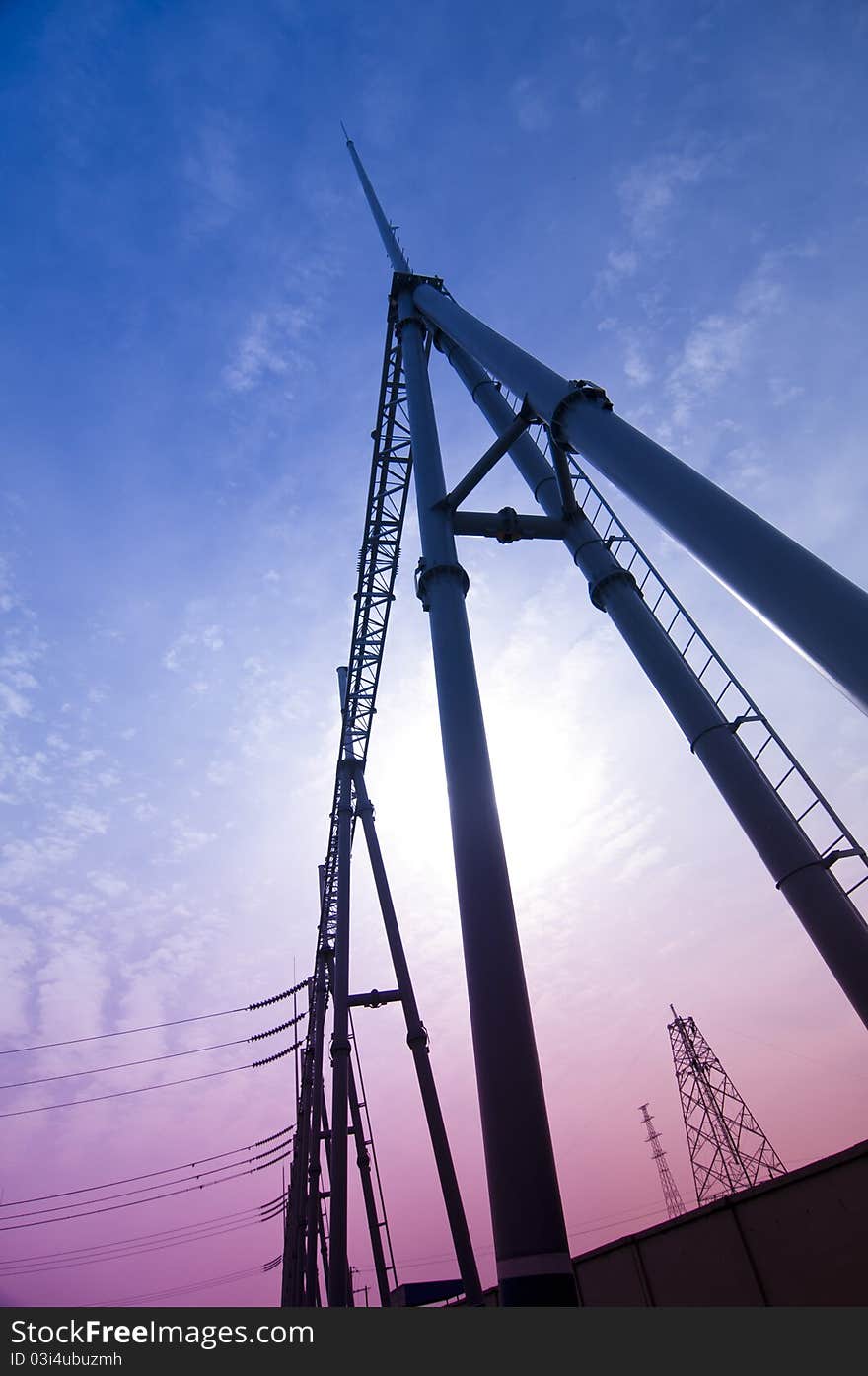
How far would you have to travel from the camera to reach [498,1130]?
414 centimetres

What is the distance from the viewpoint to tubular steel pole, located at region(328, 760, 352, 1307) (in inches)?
462

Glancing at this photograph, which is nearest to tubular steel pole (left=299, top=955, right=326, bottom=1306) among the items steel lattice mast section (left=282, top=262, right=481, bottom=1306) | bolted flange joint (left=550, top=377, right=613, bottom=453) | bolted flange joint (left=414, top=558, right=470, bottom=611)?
steel lattice mast section (left=282, top=262, right=481, bottom=1306)

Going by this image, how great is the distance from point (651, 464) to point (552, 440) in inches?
88.1

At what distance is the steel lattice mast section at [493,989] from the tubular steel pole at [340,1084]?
1016cm

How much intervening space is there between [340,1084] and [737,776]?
1063 cm

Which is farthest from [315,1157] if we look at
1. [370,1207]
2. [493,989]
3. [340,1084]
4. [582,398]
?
[582,398]

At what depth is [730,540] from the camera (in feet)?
12.4

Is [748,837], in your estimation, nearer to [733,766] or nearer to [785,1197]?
[733,766]

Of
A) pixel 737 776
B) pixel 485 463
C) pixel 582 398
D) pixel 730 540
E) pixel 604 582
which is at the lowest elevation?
pixel 730 540

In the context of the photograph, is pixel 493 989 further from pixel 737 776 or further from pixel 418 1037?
pixel 418 1037

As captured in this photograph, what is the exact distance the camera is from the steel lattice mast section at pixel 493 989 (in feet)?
12.7

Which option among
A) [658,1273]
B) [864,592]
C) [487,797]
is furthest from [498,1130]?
[658,1273]

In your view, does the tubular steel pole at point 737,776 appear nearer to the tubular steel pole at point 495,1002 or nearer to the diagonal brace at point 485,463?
the diagonal brace at point 485,463

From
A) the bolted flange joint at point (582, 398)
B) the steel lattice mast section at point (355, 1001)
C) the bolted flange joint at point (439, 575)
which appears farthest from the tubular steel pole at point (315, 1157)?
the bolted flange joint at point (582, 398)
